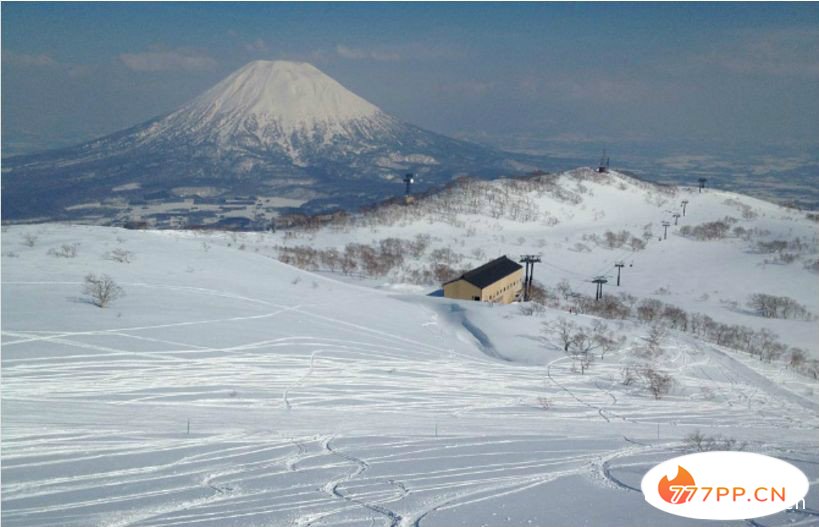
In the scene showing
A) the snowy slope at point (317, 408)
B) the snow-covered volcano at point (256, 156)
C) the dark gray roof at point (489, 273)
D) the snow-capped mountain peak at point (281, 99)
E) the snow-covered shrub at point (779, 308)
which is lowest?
the snowy slope at point (317, 408)

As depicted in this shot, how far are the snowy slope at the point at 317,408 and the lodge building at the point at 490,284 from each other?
4281 mm

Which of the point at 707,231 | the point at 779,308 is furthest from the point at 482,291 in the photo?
the point at 707,231

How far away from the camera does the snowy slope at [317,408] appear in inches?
200

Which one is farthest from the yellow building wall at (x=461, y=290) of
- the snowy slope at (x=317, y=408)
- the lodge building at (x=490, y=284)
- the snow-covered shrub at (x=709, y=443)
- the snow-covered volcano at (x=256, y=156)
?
the snow-covered volcano at (x=256, y=156)

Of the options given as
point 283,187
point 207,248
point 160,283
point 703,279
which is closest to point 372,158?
point 283,187

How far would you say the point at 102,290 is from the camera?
11.7 m

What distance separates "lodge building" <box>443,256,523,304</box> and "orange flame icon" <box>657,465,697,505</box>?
14.5 metres

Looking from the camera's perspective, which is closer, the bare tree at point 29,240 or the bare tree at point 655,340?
the bare tree at point 655,340

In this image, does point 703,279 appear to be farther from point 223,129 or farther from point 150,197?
point 223,129

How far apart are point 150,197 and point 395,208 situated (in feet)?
65.4

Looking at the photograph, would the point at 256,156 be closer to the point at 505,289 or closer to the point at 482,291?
the point at 505,289

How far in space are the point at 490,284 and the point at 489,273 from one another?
1.23 metres

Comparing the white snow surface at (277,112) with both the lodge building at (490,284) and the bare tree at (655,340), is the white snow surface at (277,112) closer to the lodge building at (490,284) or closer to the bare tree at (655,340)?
the lodge building at (490,284)

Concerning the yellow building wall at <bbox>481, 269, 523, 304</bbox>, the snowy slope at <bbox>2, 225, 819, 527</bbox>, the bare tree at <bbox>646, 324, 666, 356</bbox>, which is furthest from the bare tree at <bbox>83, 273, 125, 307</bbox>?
the yellow building wall at <bbox>481, 269, 523, 304</bbox>
